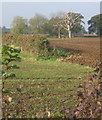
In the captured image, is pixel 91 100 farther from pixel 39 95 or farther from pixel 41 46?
pixel 41 46

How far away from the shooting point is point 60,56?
15.5 metres

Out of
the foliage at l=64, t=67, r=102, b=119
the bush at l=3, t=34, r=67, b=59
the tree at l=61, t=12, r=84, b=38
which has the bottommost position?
the foliage at l=64, t=67, r=102, b=119

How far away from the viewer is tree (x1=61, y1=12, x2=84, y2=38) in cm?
6512

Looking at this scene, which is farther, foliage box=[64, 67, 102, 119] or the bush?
the bush

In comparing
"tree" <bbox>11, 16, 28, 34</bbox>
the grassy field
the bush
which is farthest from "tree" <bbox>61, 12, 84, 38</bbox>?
the grassy field

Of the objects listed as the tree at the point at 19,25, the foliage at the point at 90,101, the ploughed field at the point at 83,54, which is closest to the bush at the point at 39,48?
the ploughed field at the point at 83,54

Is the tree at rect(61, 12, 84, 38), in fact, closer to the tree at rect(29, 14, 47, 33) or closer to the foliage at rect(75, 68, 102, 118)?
the tree at rect(29, 14, 47, 33)

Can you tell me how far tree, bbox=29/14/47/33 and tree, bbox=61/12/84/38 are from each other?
5.96 meters

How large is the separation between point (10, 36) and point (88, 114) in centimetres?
1753

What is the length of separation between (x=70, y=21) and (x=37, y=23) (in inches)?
386

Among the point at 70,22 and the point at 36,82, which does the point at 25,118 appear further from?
the point at 70,22

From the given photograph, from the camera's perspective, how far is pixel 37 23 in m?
60.4

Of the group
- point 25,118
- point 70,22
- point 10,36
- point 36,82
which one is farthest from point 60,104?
point 70,22

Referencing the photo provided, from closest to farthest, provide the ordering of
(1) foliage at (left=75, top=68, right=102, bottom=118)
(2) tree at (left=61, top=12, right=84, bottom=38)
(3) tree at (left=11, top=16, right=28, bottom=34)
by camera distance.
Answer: (1) foliage at (left=75, top=68, right=102, bottom=118)
(3) tree at (left=11, top=16, right=28, bottom=34)
(2) tree at (left=61, top=12, right=84, bottom=38)
